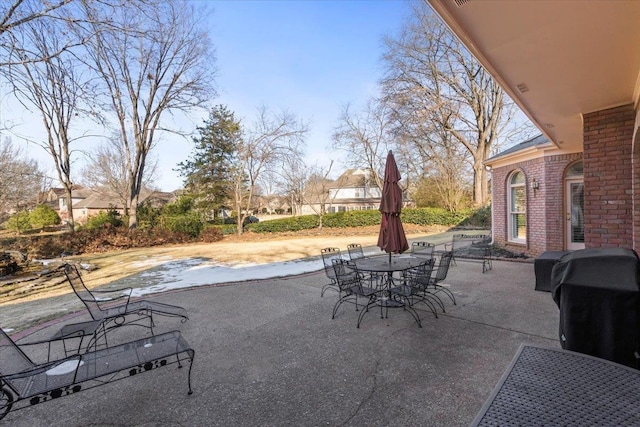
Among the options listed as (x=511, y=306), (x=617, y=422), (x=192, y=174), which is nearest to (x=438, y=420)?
(x=617, y=422)

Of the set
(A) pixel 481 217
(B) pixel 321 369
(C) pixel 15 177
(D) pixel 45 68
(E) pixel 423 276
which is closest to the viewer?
(B) pixel 321 369

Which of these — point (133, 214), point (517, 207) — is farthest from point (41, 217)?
point (517, 207)

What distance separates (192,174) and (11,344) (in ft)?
84.1

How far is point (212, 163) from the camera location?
86.6 ft

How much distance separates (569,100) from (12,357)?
24.4ft

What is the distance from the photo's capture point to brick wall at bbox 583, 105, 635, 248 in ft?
16.5

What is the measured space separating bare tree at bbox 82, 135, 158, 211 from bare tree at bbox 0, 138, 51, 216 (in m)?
4.60

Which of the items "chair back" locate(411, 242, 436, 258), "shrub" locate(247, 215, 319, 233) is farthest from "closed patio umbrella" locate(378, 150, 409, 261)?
"shrub" locate(247, 215, 319, 233)

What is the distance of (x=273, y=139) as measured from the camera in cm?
2167

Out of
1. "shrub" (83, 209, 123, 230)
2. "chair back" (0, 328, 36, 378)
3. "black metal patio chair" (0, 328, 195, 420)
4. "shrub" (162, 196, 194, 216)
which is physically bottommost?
"black metal patio chair" (0, 328, 195, 420)

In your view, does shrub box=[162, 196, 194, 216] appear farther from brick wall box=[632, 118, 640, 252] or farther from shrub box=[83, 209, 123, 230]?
brick wall box=[632, 118, 640, 252]

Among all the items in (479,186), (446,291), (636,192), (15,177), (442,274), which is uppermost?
(15,177)

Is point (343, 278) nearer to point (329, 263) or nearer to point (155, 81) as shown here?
point (329, 263)

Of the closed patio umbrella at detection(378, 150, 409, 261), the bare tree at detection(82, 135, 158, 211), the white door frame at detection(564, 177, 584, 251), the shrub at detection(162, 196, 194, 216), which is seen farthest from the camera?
the bare tree at detection(82, 135, 158, 211)
